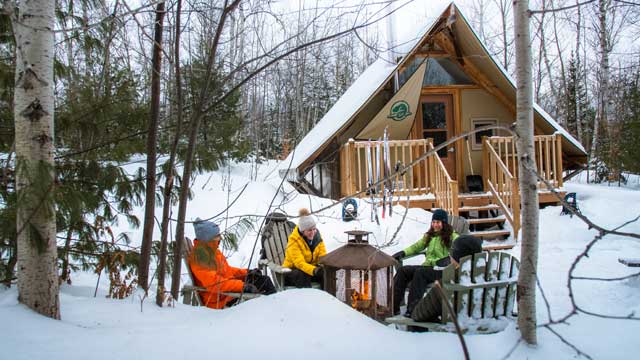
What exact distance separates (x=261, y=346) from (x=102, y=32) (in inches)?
113

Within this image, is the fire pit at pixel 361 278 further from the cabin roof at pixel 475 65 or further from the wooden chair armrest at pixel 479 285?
the cabin roof at pixel 475 65

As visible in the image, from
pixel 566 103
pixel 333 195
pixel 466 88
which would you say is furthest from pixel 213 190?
pixel 566 103

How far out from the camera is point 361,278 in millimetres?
4258

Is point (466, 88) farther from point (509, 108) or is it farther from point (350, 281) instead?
point (350, 281)

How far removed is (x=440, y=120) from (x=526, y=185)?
Answer: 27.0 ft

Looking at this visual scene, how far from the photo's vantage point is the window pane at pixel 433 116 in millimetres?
10680

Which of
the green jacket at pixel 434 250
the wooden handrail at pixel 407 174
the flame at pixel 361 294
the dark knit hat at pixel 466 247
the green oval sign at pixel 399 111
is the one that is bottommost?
the flame at pixel 361 294

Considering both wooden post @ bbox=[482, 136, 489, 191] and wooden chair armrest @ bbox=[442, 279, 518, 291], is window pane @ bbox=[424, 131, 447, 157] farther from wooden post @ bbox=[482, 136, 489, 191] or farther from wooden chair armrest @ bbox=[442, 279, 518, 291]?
wooden chair armrest @ bbox=[442, 279, 518, 291]

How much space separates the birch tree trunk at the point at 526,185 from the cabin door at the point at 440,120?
7899mm

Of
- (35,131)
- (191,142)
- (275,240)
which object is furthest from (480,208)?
(35,131)

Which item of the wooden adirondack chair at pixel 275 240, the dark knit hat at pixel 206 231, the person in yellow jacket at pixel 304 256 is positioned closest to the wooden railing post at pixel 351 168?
the wooden adirondack chair at pixel 275 240

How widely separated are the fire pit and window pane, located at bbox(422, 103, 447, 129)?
689 cm

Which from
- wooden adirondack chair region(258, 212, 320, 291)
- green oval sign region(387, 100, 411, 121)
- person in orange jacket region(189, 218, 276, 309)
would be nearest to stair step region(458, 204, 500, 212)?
green oval sign region(387, 100, 411, 121)

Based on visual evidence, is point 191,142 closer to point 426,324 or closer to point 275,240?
point 426,324
